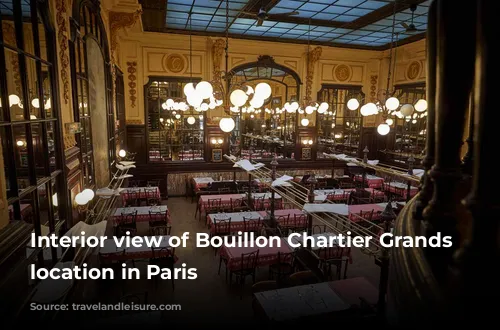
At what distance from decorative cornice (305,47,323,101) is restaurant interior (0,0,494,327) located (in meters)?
0.05

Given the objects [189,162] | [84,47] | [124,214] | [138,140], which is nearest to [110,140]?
[124,214]

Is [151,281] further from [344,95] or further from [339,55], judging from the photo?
[344,95]

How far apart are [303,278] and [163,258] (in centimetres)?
261

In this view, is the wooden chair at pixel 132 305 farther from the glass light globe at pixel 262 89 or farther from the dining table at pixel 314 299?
the glass light globe at pixel 262 89

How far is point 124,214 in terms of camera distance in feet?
25.9

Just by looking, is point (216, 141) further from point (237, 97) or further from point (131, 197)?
point (237, 97)

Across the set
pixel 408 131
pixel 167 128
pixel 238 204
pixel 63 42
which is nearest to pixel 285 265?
pixel 238 204

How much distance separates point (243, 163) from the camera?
751 cm

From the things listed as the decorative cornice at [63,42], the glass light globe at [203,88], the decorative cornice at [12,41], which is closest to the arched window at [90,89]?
the decorative cornice at [63,42]

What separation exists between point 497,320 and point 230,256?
5.35 m

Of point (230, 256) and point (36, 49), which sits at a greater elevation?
point (36, 49)

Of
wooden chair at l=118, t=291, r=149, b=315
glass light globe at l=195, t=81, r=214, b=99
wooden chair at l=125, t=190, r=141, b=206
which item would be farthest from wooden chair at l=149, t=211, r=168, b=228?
glass light globe at l=195, t=81, r=214, b=99

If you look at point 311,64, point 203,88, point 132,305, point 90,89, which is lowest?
point 132,305

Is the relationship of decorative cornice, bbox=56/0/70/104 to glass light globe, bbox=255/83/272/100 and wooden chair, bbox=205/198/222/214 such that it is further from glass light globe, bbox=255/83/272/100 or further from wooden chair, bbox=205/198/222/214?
wooden chair, bbox=205/198/222/214
